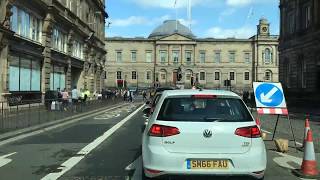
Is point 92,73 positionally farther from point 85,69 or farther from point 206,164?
point 206,164

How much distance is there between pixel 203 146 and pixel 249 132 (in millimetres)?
744

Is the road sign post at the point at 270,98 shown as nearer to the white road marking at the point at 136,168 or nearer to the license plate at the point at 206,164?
the white road marking at the point at 136,168

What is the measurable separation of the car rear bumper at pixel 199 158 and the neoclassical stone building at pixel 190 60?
125720 millimetres

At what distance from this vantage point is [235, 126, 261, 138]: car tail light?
8.23 meters

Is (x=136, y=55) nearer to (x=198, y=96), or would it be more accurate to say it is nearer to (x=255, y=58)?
(x=255, y=58)

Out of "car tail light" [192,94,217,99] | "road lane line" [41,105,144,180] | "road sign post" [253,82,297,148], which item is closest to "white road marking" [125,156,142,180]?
"road lane line" [41,105,144,180]

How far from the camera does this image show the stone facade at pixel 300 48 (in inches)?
2368

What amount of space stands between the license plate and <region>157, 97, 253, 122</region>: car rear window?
2.13 ft

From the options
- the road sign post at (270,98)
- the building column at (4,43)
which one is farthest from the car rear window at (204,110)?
the building column at (4,43)

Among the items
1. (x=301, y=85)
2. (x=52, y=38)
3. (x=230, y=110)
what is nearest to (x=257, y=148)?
(x=230, y=110)

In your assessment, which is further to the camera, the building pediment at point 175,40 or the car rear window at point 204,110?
the building pediment at point 175,40

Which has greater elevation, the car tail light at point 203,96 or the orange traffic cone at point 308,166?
the car tail light at point 203,96

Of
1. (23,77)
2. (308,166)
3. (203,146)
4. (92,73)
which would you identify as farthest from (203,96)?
(92,73)

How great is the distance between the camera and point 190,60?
13462cm
